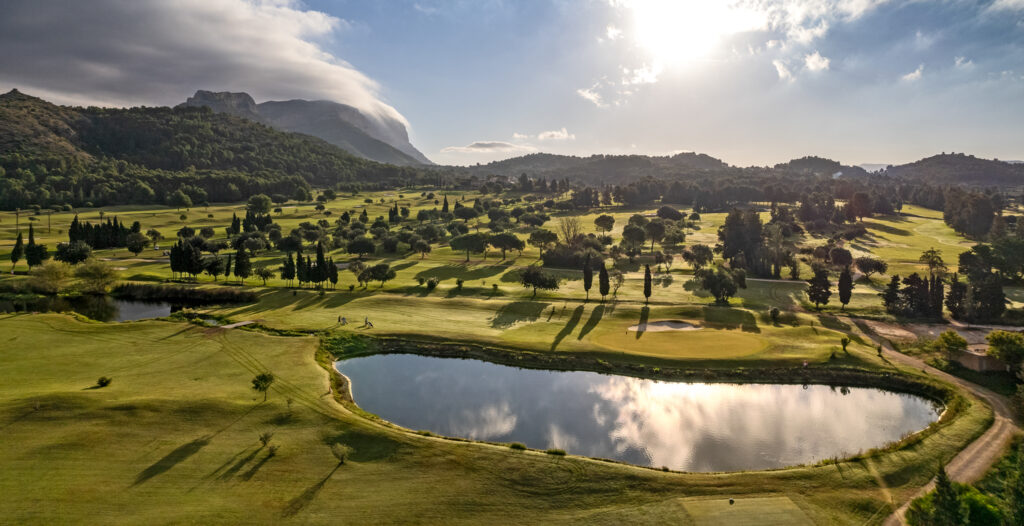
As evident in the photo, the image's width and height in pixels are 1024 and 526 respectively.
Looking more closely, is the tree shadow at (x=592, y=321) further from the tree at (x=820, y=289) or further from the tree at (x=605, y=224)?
the tree at (x=605, y=224)

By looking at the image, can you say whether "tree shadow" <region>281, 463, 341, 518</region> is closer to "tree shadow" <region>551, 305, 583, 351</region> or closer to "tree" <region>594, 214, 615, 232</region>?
"tree shadow" <region>551, 305, 583, 351</region>

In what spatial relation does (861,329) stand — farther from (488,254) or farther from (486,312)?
(488,254)

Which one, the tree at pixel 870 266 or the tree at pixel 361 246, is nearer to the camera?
the tree at pixel 870 266

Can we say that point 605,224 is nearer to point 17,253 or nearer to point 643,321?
point 643,321

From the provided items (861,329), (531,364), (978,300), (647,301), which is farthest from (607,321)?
(978,300)

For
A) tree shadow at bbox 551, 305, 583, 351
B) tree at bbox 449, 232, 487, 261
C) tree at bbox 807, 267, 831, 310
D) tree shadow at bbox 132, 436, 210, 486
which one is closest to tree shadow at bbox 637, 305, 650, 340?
tree shadow at bbox 551, 305, 583, 351

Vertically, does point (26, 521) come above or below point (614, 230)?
below

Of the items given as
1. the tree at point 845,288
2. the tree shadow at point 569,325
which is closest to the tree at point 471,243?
the tree shadow at point 569,325

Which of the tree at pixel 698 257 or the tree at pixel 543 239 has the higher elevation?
the tree at pixel 543 239
